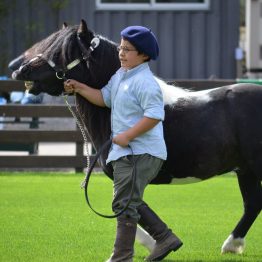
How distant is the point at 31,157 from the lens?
15.2m

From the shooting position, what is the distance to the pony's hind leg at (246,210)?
796 cm

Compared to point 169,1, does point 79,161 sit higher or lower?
lower

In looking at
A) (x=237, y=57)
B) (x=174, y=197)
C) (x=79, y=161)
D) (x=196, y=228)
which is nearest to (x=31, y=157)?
(x=79, y=161)

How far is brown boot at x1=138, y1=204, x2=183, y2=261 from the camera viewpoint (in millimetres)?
7164

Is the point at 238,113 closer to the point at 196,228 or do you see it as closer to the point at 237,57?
the point at 196,228

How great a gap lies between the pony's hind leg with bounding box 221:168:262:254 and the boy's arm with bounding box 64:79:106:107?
166cm

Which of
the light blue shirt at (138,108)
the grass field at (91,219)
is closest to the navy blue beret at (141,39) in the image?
the light blue shirt at (138,108)

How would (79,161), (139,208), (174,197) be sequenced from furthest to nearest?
(79,161)
(174,197)
(139,208)

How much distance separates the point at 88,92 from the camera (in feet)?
23.0

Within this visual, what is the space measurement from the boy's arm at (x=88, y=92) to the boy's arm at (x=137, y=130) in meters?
0.54

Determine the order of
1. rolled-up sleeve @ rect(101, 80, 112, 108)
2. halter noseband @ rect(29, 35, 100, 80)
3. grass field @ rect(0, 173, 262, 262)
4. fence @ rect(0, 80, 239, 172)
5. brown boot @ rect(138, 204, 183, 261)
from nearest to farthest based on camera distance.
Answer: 1. rolled-up sleeve @ rect(101, 80, 112, 108)
2. brown boot @ rect(138, 204, 183, 261)
3. halter noseband @ rect(29, 35, 100, 80)
4. grass field @ rect(0, 173, 262, 262)
5. fence @ rect(0, 80, 239, 172)

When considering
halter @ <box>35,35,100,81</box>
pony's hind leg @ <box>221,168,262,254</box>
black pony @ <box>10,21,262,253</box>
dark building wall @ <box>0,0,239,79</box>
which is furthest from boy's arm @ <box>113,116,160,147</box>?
dark building wall @ <box>0,0,239,79</box>

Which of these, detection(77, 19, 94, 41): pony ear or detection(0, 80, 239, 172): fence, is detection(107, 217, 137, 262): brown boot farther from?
detection(0, 80, 239, 172): fence

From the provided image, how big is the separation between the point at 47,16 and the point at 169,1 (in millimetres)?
2769
